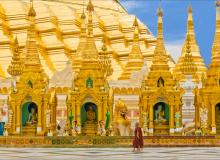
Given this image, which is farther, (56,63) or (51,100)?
(56,63)

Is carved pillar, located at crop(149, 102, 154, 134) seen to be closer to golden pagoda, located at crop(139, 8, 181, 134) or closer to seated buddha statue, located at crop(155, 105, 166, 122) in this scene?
golden pagoda, located at crop(139, 8, 181, 134)

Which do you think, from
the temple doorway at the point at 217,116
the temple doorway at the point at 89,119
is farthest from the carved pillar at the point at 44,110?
the temple doorway at the point at 217,116

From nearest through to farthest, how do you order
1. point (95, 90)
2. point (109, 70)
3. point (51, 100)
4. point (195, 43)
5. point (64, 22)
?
1. point (95, 90)
2. point (51, 100)
3. point (109, 70)
4. point (195, 43)
5. point (64, 22)

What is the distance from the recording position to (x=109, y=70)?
37125 mm

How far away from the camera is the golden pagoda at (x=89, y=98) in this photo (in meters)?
28.2

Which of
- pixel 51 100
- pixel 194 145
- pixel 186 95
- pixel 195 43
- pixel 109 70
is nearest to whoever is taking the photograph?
pixel 194 145

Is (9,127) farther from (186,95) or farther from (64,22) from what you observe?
(64,22)

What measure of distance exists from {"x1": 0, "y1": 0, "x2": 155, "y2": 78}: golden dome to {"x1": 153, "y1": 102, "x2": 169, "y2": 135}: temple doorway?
13021 millimetres

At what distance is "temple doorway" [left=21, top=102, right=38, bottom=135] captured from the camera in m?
28.8

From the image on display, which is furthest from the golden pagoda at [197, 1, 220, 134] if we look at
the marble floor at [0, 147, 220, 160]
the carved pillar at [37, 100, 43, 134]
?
the marble floor at [0, 147, 220, 160]

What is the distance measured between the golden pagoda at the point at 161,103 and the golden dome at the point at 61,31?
41.3 ft

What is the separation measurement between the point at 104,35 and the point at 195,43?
25.9ft

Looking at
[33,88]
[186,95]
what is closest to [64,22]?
[186,95]

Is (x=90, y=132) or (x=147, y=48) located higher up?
(x=147, y=48)
